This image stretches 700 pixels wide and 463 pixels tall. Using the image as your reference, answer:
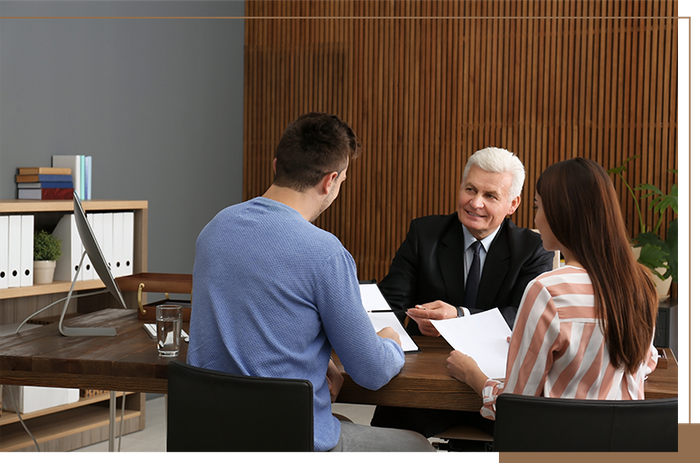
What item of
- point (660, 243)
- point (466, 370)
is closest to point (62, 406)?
point (466, 370)

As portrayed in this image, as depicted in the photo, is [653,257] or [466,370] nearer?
[466,370]

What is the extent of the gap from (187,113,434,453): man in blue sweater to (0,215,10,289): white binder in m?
2.38

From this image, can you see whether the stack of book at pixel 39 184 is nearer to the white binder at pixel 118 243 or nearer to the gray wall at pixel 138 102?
the gray wall at pixel 138 102

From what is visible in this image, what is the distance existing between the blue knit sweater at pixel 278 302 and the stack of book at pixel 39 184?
9.18ft

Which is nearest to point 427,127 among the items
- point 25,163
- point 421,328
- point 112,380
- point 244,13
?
point 244,13

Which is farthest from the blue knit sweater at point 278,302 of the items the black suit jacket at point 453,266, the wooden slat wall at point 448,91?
the wooden slat wall at point 448,91

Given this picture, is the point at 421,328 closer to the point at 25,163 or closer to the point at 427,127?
the point at 25,163

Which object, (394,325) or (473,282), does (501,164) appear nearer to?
(473,282)

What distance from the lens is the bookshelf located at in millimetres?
3832

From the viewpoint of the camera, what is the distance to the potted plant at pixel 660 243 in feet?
16.4

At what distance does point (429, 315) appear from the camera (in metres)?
2.45

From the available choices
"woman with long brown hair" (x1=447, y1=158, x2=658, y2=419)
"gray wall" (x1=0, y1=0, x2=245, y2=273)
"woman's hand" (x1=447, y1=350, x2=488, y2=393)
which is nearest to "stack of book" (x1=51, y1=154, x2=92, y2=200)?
"gray wall" (x1=0, y1=0, x2=245, y2=273)

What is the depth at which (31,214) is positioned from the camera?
4.03 meters

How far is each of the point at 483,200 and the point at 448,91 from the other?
3.39 m
